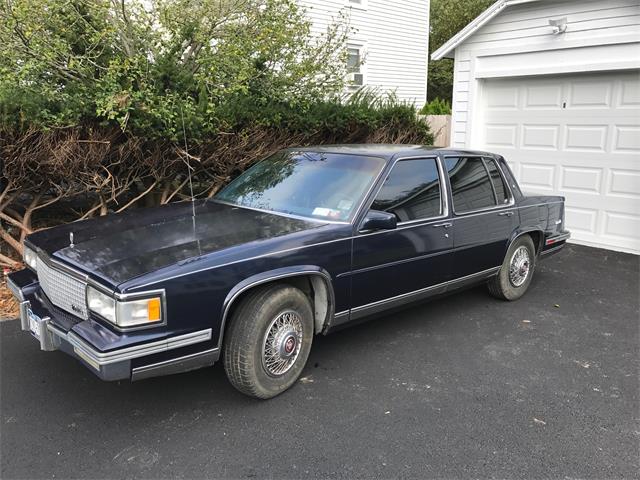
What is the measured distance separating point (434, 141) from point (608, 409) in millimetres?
7253

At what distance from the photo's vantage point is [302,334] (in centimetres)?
358

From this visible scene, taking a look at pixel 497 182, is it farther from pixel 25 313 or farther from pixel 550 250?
pixel 25 313

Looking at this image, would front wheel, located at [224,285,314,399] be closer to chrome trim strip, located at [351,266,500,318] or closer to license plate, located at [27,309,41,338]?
chrome trim strip, located at [351,266,500,318]

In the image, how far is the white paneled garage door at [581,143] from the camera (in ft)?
24.8

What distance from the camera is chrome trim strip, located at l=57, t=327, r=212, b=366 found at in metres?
2.74

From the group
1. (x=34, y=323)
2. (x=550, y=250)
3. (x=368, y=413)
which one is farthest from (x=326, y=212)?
(x=550, y=250)

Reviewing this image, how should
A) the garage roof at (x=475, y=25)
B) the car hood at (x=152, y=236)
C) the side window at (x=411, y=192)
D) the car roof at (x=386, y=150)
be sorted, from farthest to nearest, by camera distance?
the garage roof at (x=475, y=25), the car roof at (x=386, y=150), the side window at (x=411, y=192), the car hood at (x=152, y=236)

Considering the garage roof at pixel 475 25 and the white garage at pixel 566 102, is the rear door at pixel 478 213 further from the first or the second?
the garage roof at pixel 475 25

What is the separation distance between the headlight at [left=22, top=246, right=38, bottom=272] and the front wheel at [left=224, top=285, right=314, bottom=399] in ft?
5.00

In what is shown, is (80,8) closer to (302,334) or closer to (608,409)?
(302,334)

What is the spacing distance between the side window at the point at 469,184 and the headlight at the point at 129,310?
2.80 metres

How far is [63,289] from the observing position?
10.5 ft

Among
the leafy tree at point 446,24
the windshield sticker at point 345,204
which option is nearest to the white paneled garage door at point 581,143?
the windshield sticker at point 345,204

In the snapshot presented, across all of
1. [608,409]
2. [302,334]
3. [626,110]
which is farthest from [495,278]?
[626,110]
